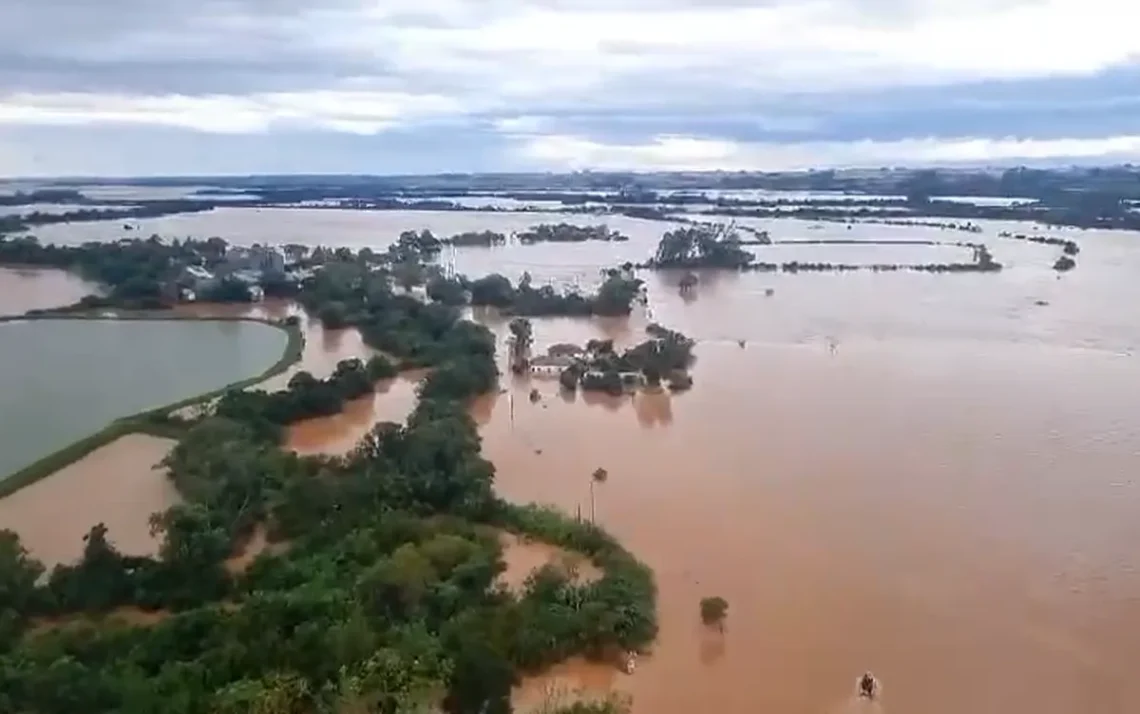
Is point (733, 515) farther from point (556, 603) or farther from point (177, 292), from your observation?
point (177, 292)

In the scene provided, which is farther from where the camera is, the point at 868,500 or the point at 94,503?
the point at 94,503

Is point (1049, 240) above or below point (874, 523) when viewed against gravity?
below

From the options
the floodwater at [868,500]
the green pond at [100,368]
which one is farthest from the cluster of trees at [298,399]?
the green pond at [100,368]

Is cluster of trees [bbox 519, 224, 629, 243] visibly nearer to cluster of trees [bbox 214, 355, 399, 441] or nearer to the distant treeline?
cluster of trees [bbox 214, 355, 399, 441]

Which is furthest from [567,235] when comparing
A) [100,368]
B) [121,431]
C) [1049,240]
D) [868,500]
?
[868,500]

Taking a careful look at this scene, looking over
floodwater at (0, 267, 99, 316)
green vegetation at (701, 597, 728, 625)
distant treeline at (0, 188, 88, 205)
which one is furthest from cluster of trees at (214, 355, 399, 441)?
distant treeline at (0, 188, 88, 205)

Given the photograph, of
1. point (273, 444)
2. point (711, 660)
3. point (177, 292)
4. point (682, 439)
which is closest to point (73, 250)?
point (177, 292)

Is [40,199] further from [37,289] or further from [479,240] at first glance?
[37,289]
